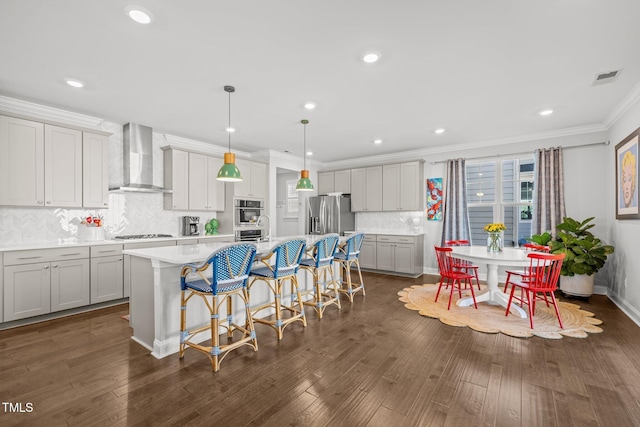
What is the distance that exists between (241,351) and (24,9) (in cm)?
311

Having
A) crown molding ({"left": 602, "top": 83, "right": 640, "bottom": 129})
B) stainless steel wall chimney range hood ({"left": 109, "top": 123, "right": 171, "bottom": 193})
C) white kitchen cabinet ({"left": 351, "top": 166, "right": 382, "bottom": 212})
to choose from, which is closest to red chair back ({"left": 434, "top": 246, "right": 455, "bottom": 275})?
white kitchen cabinet ({"left": 351, "top": 166, "right": 382, "bottom": 212})

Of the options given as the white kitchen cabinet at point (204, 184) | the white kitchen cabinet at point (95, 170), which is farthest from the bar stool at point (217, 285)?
the white kitchen cabinet at point (204, 184)

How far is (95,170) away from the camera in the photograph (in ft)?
14.2

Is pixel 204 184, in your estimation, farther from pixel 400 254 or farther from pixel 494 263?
pixel 494 263

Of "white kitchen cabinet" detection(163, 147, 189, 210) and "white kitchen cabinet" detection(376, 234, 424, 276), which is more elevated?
"white kitchen cabinet" detection(163, 147, 189, 210)

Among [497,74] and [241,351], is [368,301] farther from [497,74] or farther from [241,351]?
[497,74]

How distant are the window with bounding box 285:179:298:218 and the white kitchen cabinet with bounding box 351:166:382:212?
1813 millimetres

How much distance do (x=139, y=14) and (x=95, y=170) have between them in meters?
3.00

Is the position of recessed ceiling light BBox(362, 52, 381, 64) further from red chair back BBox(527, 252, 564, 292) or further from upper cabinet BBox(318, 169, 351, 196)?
upper cabinet BBox(318, 169, 351, 196)

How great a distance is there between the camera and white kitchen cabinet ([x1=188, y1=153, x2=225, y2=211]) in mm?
5488

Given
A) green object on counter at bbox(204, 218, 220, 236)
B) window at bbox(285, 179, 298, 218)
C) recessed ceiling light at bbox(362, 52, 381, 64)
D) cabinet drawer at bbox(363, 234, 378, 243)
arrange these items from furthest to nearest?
1. window at bbox(285, 179, 298, 218)
2. cabinet drawer at bbox(363, 234, 378, 243)
3. green object on counter at bbox(204, 218, 220, 236)
4. recessed ceiling light at bbox(362, 52, 381, 64)

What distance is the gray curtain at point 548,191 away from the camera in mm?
5094

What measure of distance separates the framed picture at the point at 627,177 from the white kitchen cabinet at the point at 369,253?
3.86 m

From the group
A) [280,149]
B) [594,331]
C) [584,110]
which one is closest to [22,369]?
[280,149]
